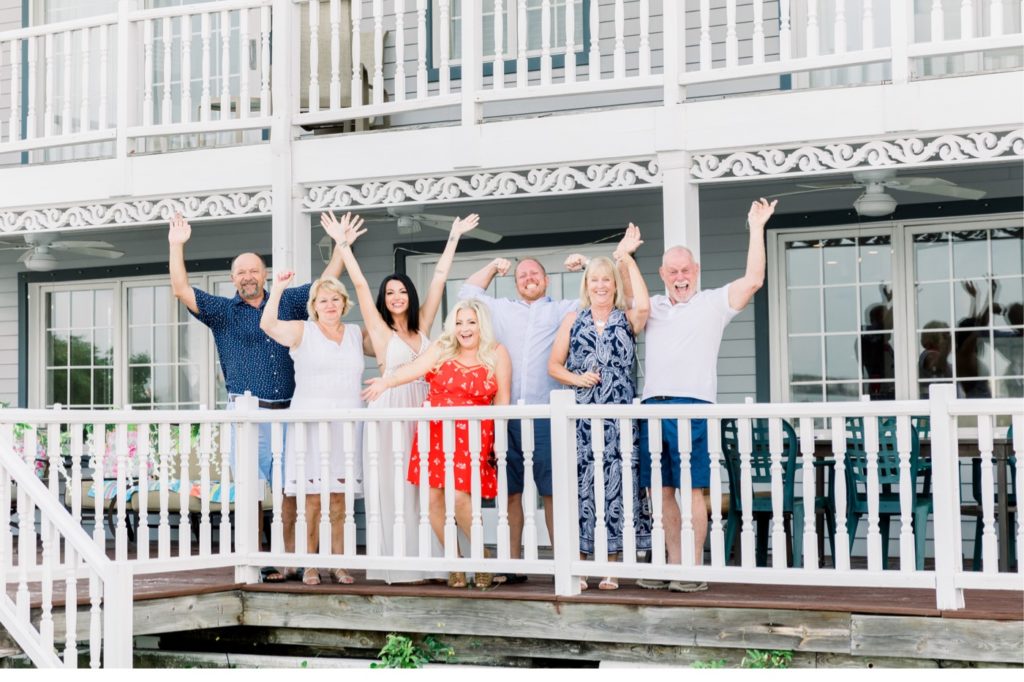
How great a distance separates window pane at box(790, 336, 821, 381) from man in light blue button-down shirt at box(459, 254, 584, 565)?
320 cm

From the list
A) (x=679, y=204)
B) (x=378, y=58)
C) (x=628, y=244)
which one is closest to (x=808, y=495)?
(x=628, y=244)

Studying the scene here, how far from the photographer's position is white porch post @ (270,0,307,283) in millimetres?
8977

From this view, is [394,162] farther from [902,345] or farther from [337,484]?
[902,345]

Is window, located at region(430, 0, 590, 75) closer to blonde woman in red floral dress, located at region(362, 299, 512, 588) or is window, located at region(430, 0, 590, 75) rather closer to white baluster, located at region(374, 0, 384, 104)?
white baluster, located at region(374, 0, 384, 104)

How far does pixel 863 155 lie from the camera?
7633 millimetres

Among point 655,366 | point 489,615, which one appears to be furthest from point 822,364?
point 489,615

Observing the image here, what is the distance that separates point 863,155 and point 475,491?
295cm

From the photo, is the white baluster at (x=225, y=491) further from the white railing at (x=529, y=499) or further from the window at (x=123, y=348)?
the window at (x=123, y=348)

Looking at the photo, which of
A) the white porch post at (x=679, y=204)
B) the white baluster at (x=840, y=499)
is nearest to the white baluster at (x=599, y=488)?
the white baluster at (x=840, y=499)

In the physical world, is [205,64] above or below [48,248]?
above

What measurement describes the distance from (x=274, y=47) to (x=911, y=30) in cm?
414

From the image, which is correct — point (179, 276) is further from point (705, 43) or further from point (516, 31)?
point (516, 31)

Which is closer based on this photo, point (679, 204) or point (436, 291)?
point (436, 291)

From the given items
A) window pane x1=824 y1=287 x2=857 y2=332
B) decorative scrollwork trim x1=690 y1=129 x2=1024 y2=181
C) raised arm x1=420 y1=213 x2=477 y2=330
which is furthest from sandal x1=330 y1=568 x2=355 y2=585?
window pane x1=824 y1=287 x2=857 y2=332
